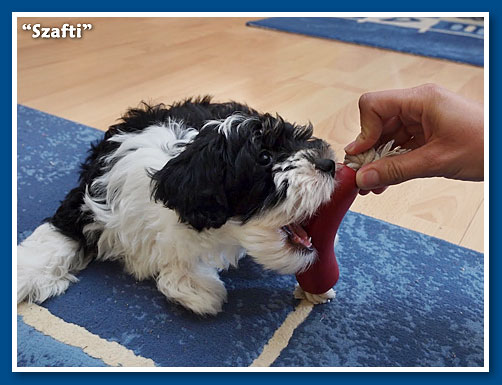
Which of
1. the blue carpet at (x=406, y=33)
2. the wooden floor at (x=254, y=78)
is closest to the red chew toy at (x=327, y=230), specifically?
the wooden floor at (x=254, y=78)

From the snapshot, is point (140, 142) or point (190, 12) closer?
point (190, 12)

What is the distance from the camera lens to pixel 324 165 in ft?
3.70

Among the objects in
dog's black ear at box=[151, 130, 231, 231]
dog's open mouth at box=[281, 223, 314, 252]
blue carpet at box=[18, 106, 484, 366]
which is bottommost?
blue carpet at box=[18, 106, 484, 366]

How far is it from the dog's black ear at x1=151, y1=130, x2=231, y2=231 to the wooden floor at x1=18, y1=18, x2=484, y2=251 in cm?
71

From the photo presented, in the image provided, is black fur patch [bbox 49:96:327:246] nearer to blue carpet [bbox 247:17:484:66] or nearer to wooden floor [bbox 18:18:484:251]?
wooden floor [bbox 18:18:484:251]

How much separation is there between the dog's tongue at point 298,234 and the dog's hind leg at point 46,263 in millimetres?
655

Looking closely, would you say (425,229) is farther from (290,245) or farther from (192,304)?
(192,304)

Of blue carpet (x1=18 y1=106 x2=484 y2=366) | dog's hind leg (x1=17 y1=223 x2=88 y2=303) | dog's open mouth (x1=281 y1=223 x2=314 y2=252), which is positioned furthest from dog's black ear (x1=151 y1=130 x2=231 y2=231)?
dog's hind leg (x1=17 y1=223 x2=88 y2=303)

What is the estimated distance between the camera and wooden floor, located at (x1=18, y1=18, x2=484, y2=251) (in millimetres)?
1880

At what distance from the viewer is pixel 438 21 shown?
4.98 meters

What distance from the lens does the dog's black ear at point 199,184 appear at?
109 centimetres

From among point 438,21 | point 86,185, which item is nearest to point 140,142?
point 86,185

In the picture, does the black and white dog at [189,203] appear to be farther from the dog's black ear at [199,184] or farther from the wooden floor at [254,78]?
the wooden floor at [254,78]

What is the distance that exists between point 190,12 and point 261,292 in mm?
765
